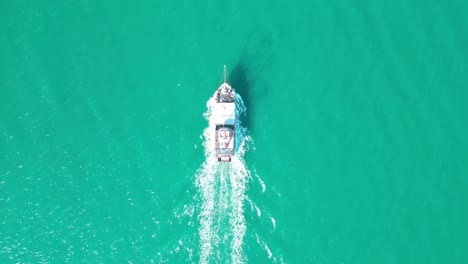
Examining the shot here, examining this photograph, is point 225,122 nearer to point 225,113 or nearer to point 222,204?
point 225,113

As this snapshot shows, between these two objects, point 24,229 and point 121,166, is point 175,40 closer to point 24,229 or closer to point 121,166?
point 121,166

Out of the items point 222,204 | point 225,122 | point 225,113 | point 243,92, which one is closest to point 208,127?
point 225,122

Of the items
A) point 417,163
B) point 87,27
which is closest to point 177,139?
point 87,27

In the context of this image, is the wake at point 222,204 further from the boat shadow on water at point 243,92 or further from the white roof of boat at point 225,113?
the white roof of boat at point 225,113

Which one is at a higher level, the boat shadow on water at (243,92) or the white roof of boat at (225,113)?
the boat shadow on water at (243,92)

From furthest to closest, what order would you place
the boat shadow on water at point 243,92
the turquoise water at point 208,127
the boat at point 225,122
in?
the boat shadow on water at point 243,92
the turquoise water at point 208,127
the boat at point 225,122

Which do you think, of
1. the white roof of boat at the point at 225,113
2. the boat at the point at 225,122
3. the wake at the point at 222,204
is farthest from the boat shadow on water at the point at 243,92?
the white roof of boat at the point at 225,113

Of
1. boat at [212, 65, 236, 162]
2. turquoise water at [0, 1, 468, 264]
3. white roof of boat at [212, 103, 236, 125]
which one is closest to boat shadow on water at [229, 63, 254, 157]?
turquoise water at [0, 1, 468, 264]
